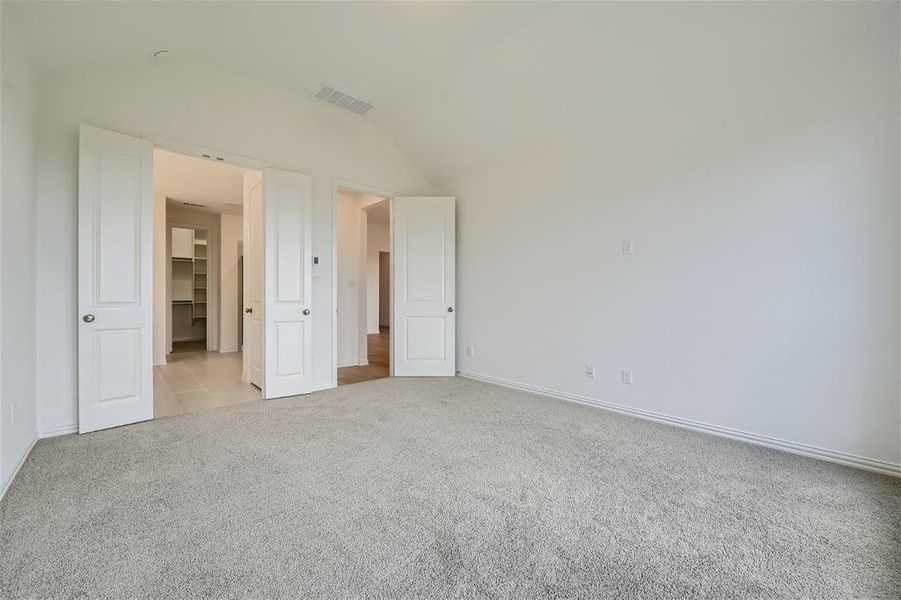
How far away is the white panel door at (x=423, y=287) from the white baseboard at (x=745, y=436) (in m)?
1.34

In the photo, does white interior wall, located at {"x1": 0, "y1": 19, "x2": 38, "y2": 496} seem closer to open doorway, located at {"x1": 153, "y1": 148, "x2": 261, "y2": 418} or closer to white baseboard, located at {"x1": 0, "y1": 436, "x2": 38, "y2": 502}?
white baseboard, located at {"x1": 0, "y1": 436, "x2": 38, "y2": 502}

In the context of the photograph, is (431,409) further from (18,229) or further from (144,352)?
(18,229)

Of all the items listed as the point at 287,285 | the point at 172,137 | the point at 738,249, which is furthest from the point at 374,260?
the point at 738,249

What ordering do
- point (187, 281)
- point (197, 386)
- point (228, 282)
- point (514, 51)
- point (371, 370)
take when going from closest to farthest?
point (514, 51)
point (197, 386)
point (371, 370)
point (228, 282)
point (187, 281)

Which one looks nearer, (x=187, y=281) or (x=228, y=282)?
(x=228, y=282)

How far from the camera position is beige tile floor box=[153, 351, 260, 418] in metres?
3.48

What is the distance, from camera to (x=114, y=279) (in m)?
2.86

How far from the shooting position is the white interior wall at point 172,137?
268 cm

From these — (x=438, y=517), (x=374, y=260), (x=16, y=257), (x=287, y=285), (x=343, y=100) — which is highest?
(x=343, y=100)

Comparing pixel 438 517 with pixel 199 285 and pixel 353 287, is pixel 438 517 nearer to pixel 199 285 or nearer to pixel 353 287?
pixel 353 287

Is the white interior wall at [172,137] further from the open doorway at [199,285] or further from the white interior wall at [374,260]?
the white interior wall at [374,260]

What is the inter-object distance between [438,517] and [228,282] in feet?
22.1

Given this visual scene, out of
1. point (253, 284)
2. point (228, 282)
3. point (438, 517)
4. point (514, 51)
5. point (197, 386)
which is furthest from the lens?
point (228, 282)

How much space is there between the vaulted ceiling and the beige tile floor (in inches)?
107
